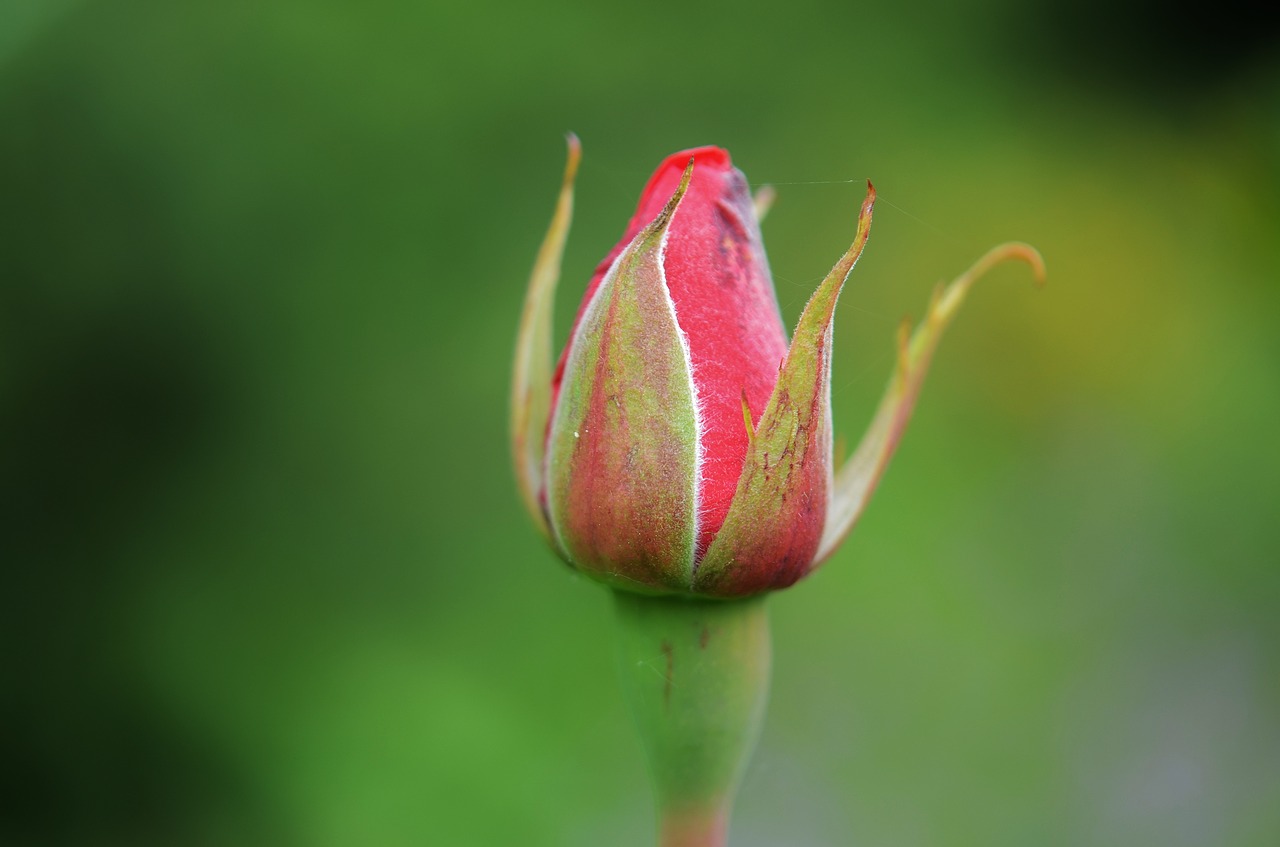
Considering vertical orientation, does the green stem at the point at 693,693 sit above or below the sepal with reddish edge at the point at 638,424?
below

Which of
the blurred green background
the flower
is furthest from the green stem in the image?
the blurred green background

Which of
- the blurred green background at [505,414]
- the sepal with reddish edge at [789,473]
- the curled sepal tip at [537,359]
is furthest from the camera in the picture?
the blurred green background at [505,414]

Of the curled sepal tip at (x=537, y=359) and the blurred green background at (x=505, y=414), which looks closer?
the curled sepal tip at (x=537, y=359)

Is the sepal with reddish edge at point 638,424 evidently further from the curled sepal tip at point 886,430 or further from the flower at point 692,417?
the curled sepal tip at point 886,430

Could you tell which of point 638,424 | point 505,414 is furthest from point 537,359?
point 505,414

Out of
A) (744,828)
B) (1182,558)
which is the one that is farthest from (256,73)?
(1182,558)

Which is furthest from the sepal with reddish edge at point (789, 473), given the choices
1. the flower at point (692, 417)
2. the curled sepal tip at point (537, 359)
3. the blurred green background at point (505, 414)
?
the blurred green background at point (505, 414)

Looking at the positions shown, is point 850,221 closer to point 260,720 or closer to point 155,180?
point 155,180
